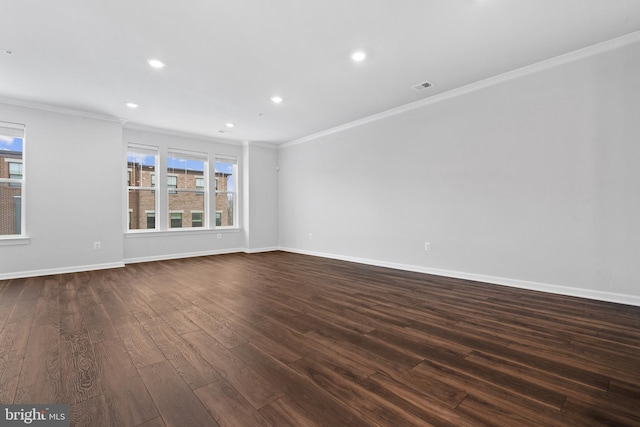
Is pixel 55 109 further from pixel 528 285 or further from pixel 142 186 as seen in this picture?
pixel 528 285

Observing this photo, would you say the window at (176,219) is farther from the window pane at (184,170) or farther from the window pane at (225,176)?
the window pane at (225,176)

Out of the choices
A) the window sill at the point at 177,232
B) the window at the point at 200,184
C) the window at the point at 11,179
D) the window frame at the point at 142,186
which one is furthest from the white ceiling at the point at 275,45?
the window sill at the point at 177,232

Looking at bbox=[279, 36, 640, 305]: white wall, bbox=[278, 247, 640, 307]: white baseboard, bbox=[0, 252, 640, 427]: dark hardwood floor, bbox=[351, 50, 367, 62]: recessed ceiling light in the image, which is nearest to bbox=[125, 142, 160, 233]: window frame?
bbox=[0, 252, 640, 427]: dark hardwood floor

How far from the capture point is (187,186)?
6637mm

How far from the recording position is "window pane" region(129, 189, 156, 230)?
19.4 ft

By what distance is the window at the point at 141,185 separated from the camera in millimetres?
5910

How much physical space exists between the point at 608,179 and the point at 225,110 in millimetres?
5418

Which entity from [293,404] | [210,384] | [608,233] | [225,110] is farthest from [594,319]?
[225,110]

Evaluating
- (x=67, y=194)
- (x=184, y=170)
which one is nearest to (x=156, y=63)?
(x=67, y=194)

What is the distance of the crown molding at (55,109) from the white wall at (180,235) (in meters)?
0.50

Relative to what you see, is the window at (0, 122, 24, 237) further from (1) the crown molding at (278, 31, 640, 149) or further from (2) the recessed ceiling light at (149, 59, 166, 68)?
(1) the crown molding at (278, 31, 640, 149)

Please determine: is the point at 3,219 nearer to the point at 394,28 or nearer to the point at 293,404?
the point at 293,404

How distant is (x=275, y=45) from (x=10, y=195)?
504 centimetres

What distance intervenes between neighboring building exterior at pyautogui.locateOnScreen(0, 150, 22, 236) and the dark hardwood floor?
5.31 feet
